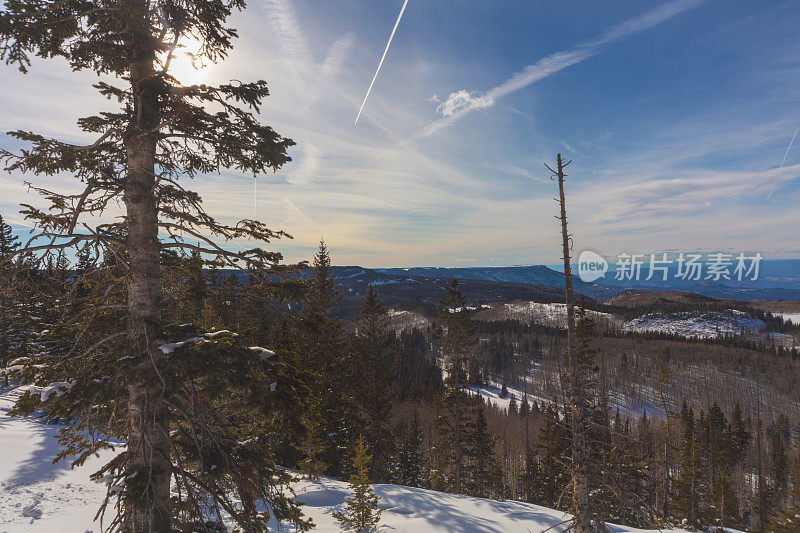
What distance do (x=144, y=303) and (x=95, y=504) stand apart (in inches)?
502

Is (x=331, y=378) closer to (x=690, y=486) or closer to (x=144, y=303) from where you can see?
(x=144, y=303)

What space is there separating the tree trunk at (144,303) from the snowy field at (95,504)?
8834 millimetres

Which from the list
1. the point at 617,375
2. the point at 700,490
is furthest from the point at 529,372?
the point at 700,490

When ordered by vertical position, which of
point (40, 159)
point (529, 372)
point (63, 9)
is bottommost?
point (529, 372)

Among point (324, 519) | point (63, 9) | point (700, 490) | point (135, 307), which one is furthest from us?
point (700, 490)

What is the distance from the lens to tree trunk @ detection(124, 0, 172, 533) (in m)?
4.62

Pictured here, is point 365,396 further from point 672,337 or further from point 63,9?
point 672,337

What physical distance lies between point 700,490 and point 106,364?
2334 inches

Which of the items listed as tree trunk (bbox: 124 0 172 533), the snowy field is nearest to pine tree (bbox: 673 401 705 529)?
the snowy field

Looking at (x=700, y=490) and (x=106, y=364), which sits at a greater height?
(x=106, y=364)

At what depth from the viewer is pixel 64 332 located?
18.7 feet

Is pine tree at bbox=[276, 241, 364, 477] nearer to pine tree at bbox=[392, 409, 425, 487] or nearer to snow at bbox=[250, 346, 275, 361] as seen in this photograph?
snow at bbox=[250, 346, 275, 361]

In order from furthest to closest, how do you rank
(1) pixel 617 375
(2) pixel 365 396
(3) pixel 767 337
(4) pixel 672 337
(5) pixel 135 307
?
(3) pixel 767 337
(4) pixel 672 337
(1) pixel 617 375
(2) pixel 365 396
(5) pixel 135 307

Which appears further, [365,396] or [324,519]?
[365,396]
